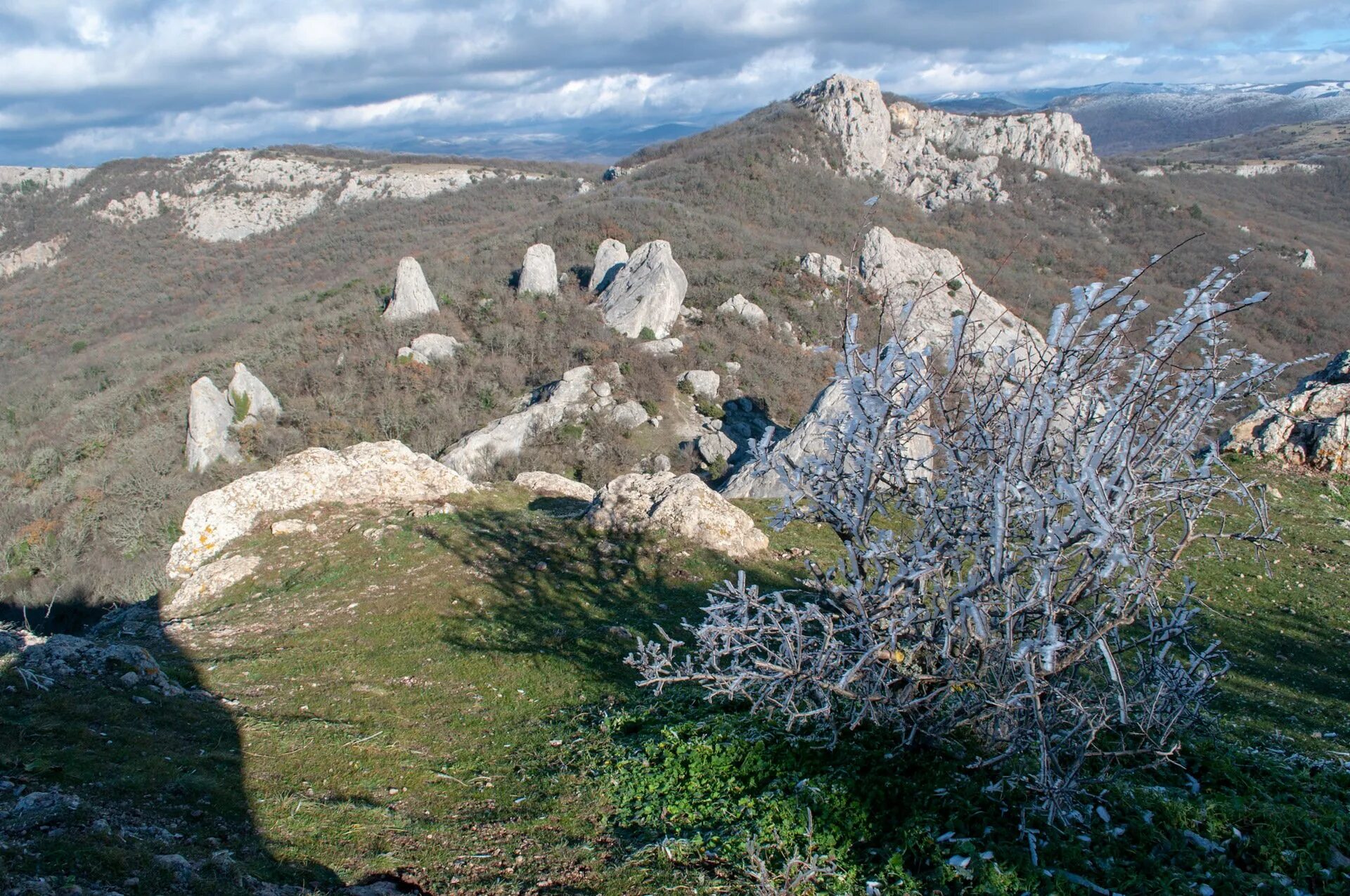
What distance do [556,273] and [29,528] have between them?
72.5ft

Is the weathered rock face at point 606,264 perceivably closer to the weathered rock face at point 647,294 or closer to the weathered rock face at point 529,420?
the weathered rock face at point 647,294

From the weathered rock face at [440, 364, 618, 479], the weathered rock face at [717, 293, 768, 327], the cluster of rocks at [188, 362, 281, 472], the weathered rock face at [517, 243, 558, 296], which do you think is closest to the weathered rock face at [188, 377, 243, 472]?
the cluster of rocks at [188, 362, 281, 472]

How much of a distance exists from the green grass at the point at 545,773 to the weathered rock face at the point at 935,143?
207ft

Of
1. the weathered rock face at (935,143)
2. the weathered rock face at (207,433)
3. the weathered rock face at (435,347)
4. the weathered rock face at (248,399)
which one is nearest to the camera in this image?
the weathered rock face at (207,433)

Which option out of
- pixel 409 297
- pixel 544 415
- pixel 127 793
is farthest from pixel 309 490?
pixel 409 297

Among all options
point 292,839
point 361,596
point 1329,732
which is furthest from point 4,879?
point 1329,732

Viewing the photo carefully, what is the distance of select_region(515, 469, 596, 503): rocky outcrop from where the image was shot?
15203mm

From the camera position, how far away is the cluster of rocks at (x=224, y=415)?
24203mm

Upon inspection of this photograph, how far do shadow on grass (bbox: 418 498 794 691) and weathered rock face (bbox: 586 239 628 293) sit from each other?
2360cm

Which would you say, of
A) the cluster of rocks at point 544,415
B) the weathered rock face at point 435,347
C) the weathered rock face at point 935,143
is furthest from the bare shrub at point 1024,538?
the weathered rock face at point 935,143

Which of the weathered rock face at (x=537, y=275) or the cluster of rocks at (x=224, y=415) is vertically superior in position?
the weathered rock face at (x=537, y=275)

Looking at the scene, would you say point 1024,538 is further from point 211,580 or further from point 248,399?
point 248,399

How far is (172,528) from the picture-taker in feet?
61.6

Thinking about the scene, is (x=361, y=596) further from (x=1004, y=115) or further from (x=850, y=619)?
(x=1004, y=115)
